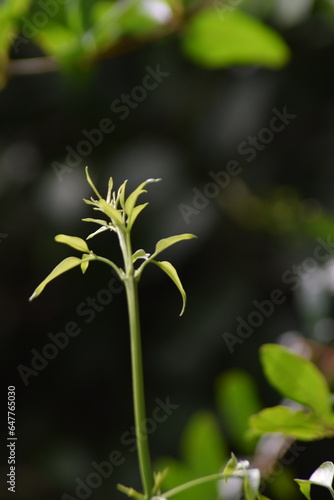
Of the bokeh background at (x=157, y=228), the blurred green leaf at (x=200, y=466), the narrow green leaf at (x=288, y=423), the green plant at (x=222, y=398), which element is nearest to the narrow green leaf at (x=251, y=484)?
the green plant at (x=222, y=398)

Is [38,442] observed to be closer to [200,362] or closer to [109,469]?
[109,469]

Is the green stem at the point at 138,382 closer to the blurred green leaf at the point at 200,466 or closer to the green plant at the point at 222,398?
the green plant at the point at 222,398

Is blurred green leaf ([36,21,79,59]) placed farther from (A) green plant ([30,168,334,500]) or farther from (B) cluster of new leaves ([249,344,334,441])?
(B) cluster of new leaves ([249,344,334,441])

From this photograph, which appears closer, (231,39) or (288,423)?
(288,423)

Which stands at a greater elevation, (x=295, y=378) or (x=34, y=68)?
(x=34, y=68)

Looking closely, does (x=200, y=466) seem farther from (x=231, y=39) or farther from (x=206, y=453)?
(x=231, y=39)

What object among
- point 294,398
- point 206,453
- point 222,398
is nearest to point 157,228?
point 222,398
